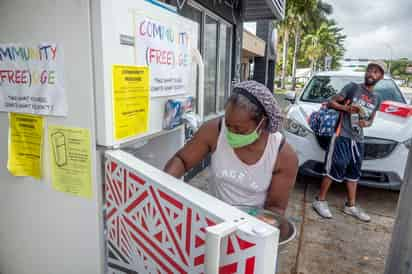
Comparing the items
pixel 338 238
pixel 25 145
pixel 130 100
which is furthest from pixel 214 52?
pixel 25 145

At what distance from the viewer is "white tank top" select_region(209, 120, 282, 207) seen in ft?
5.24

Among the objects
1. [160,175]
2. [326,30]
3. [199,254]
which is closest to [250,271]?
[199,254]

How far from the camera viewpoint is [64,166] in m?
1.22

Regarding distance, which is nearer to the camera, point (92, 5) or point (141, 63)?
point (92, 5)

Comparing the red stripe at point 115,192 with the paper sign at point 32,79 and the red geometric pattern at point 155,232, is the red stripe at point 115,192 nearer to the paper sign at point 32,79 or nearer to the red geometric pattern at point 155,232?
the red geometric pattern at point 155,232

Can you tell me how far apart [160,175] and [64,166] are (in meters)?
0.45

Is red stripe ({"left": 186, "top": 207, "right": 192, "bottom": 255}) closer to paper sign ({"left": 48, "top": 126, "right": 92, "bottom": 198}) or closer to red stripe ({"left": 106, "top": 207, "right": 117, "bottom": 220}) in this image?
red stripe ({"left": 106, "top": 207, "right": 117, "bottom": 220})

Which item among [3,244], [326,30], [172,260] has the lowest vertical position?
[3,244]

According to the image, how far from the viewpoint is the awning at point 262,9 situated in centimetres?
565

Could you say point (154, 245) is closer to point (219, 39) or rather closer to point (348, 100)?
point (348, 100)

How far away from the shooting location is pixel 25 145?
1.31m

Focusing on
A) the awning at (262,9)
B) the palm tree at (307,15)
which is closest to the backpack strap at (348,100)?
the awning at (262,9)

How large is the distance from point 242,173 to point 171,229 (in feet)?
2.29

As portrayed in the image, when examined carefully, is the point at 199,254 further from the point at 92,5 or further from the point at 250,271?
the point at 92,5
